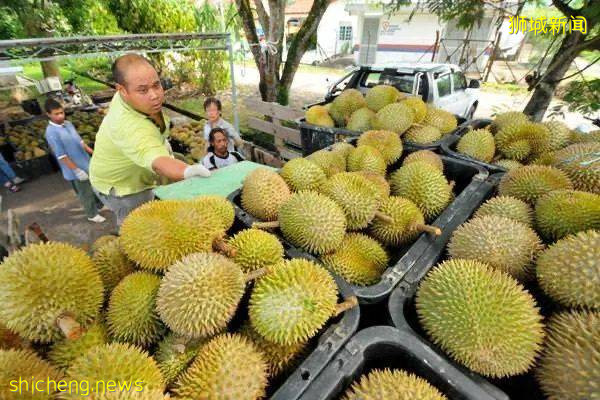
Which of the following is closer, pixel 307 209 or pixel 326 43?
pixel 307 209

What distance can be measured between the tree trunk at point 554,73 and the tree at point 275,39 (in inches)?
158

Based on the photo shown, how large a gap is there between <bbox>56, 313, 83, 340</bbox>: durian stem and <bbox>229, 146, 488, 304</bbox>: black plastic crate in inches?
32.1

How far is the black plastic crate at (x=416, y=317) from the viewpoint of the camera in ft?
3.60

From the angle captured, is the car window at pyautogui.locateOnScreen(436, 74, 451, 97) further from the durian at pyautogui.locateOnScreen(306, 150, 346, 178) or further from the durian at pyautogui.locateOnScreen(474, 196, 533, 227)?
the durian at pyautogui.locateOnScreen(474, 196, 533, 227)

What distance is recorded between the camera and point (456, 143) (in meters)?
2.77

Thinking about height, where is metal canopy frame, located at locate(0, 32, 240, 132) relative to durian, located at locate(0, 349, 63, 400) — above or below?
above

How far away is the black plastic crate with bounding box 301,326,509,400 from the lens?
3.18ft

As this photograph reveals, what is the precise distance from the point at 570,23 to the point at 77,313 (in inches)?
201

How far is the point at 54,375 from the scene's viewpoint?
3.18ft

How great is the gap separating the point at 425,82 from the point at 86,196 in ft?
19.7

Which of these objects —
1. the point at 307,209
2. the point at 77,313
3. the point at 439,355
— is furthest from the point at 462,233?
the point at 77,313

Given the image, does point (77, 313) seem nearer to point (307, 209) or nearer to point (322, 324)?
point (322, 324)

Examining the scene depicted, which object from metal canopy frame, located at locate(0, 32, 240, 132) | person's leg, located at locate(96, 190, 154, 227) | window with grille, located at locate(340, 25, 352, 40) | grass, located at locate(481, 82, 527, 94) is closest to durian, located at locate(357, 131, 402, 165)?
person's leg, located at locate(96, 190, 154, 227)

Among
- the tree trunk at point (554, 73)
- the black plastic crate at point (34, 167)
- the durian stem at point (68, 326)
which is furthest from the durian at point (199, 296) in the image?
the black plastic crate at point (34, 167)
